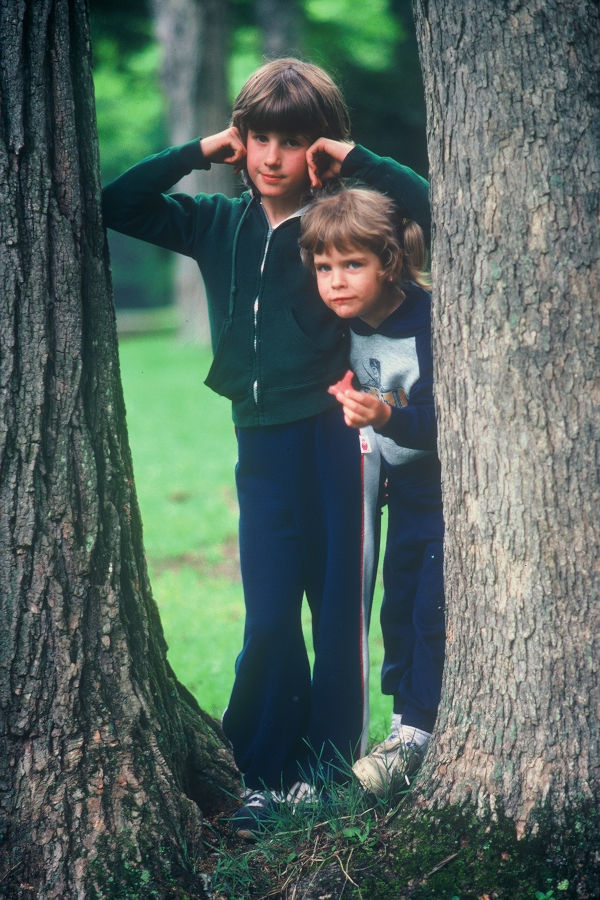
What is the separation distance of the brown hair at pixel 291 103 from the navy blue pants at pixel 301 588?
0.83 m

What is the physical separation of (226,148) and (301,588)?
4.38 ft

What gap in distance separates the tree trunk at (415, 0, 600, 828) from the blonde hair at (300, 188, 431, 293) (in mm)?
305

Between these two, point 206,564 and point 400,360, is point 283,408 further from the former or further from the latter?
point 206,564

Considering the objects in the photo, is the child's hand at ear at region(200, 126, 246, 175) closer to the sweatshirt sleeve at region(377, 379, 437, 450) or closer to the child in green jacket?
the child in green jacket

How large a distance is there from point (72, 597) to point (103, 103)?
93.7ft

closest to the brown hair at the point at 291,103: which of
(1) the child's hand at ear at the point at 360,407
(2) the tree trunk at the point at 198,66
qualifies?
(1) the child's hand at ear at the point at 360,407

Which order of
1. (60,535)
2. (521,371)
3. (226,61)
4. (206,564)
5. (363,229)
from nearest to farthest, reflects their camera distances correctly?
(521,371) → (60,535) → (363,229) → (206,564) → (226,61)

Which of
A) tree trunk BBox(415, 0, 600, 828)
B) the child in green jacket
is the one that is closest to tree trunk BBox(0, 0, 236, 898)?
the child in green jacket

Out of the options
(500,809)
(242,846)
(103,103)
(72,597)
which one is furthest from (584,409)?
(103,103)

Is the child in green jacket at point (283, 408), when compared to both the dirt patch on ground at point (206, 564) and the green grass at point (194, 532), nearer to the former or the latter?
the green grass at point (194, 532)

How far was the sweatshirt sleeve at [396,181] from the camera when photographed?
106 inches

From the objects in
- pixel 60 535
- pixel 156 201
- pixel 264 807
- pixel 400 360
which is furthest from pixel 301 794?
pixel 156 201

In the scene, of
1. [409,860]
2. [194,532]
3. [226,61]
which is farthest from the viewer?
[226,61]

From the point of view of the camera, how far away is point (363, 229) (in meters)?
2.58
